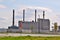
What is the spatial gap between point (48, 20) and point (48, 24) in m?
2.42

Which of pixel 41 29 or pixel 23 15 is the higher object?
pixel 23 15

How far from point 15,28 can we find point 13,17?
6.18 meters

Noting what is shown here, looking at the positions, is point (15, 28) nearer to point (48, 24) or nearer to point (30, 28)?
point (30, 28)

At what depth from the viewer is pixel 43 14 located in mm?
115875

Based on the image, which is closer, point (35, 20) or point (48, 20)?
point (48, 20)

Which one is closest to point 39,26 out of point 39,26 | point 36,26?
point 39,26

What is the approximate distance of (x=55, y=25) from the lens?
81.8 metres

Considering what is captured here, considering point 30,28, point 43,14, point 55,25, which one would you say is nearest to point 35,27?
point 30,28

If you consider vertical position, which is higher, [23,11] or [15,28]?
[23,11]

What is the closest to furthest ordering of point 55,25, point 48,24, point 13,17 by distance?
1. point 55,25
2. point 48,24
3. point 13,17

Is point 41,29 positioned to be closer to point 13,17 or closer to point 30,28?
point 30,28

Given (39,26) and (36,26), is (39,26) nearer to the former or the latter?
(39,26)

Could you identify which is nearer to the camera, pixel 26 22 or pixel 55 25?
pixel 55 25

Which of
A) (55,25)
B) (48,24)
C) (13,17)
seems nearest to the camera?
(55,25)
